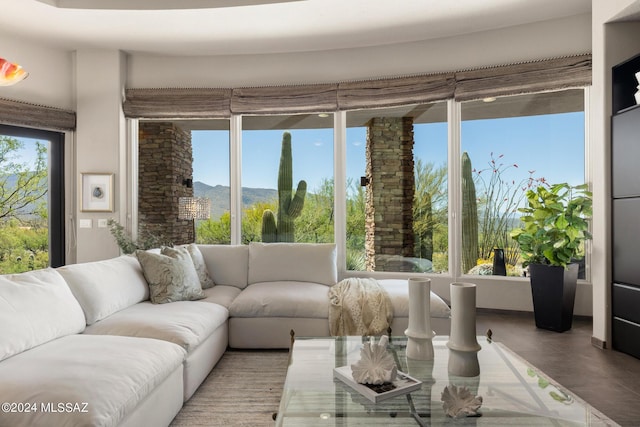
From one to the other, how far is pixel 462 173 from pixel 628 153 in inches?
63.5

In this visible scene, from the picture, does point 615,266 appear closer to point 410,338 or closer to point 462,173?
point 462,173

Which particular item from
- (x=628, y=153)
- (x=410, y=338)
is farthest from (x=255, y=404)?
(x=628, y=153)

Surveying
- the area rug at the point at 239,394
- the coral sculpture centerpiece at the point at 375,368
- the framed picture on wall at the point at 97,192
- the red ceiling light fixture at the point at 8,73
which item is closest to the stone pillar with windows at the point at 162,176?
the framed picture on wall at the point at 97,192

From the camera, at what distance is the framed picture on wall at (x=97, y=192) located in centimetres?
456

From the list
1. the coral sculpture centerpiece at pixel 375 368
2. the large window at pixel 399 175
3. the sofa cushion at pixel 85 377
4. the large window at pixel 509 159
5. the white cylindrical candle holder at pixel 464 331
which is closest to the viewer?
the sofa cushion at pixel 85 377

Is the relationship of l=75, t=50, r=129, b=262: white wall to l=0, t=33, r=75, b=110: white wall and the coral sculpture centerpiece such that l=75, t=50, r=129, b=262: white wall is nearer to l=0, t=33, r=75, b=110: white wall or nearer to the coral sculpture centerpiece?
l=0, t=33, r=75, b=110: white wall

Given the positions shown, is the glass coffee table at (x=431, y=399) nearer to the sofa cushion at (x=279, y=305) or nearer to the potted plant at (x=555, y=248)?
the sofa cushion at (x=279, y=305)

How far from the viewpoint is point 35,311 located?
6.04ft

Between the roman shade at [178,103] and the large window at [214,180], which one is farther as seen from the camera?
the large window at [214,180]

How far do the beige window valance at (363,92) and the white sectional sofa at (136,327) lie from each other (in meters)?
1.82

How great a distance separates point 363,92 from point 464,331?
3.37m

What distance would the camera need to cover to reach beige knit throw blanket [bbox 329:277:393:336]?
284 cm

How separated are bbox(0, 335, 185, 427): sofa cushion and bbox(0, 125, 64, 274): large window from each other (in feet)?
11.1

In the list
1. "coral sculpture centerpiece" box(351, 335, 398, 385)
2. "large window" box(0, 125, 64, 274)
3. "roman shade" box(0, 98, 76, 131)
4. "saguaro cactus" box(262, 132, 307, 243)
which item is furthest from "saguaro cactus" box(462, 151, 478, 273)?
"large window" box(0, 125, 64, 274)
